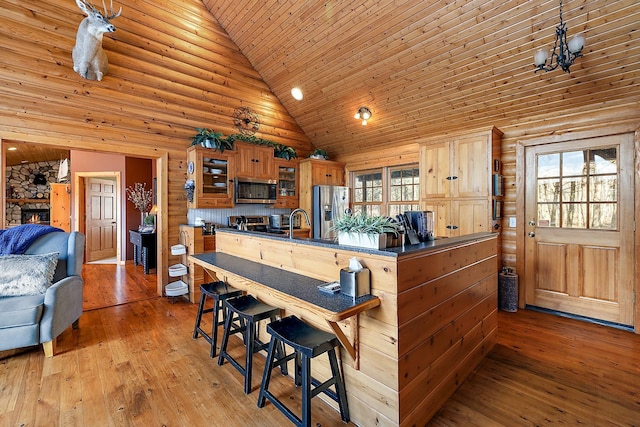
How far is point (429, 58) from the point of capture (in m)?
3.58

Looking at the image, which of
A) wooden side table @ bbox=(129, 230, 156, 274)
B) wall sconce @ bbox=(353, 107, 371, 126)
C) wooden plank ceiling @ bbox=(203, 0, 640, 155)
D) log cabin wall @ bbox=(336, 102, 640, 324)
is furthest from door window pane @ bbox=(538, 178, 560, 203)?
wooden side table @ bbox=(129, 230, 156, 274)

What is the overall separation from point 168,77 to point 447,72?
12.5ft

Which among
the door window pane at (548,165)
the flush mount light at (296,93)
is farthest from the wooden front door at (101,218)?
the door window pane at (548,165)

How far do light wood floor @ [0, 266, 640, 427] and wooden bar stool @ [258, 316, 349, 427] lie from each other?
12cm

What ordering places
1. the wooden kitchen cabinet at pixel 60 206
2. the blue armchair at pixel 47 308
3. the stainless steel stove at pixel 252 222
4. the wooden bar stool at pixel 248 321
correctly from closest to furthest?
1. the wooden bar stool at pixel 248 321
2. the blue armchair at pixel 47 308
3. the stainless steel stove at pixel 252 222
4. the wooden kitchen cabinet at pixel 60 206

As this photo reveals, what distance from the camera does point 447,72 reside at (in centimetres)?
365

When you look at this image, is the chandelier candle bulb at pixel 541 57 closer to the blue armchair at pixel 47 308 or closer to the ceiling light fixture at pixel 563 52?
the ceiling light fixture at pixel 563 52

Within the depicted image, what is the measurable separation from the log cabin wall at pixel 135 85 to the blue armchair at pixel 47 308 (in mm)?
1355

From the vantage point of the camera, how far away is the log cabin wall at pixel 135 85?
337 centimetres

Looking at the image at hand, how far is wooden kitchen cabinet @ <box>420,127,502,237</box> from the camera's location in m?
3.82

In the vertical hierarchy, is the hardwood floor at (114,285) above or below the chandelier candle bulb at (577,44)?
below

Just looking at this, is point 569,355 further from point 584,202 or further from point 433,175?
point 433,175

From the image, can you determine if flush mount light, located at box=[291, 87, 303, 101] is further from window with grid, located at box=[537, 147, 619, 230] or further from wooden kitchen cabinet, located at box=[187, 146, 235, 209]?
window with grid, located at box=[537, 147, 619, 230]

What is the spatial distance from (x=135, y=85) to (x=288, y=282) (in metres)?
3.81
